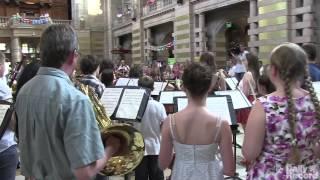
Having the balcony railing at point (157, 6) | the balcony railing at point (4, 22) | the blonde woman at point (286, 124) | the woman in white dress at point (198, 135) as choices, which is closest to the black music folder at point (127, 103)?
the woman in white dress at point (198, 135)

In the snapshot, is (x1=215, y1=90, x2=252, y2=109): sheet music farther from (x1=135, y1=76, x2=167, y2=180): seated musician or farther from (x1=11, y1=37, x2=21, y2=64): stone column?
(x1=11, y1=37, x2=21, y2=64): stone column

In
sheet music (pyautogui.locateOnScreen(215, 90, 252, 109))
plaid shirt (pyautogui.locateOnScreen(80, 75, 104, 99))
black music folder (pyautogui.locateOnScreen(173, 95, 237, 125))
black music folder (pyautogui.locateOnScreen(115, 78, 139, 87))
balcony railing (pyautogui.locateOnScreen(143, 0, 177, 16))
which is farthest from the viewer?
balcony railing (pyautogui.locateOnScreen(143, 0, 177, 16))

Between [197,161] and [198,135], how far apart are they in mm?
165

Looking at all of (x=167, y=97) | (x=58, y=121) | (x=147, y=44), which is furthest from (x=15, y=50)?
(x=58, y=121)

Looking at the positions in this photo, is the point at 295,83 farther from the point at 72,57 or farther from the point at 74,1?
the point at 74,1

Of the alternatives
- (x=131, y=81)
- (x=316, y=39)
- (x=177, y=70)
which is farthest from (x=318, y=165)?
(x=177, y=70)

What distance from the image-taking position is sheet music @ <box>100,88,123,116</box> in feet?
14.8

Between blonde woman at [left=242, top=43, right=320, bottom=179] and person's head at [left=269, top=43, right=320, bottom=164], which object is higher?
A: person's head at [left=269, top=43, right=320, bottom=164]

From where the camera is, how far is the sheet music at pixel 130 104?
439 centimetres

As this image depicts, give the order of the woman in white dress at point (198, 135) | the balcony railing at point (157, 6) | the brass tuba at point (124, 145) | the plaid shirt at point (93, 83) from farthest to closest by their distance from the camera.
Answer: the balcony railing at point (157, 6) → the plaid shirt at point (93, 83) → the woman in white dress at point (198, 135) → the brass tuba at point (124, 145)

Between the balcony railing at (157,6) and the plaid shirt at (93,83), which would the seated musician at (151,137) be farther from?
the balcony railing at (157,6)

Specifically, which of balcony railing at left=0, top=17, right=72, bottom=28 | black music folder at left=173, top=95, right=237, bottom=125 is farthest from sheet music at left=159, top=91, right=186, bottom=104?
balcony railing at left=0, top=17, right=72, bottom=28

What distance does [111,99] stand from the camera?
Result: 15.0 ft

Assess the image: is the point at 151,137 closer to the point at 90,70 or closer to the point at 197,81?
the point at 90,70
